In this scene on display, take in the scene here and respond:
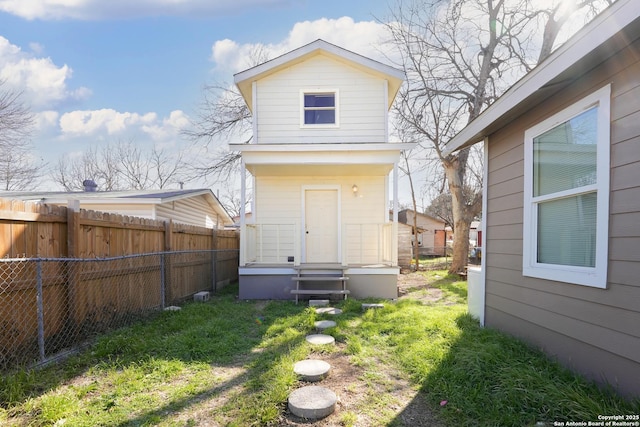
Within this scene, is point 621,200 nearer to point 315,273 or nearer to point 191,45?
point 315,273

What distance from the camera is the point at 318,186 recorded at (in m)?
7.46

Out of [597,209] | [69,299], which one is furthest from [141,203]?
[597,209]

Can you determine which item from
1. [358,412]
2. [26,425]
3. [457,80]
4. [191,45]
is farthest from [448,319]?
[191,45]

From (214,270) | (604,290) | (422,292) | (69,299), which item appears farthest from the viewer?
(214,270)

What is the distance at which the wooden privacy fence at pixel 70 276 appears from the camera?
2750 mm

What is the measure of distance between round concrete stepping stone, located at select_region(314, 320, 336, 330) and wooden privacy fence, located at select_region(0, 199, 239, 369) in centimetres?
264

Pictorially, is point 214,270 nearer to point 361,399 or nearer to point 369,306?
point 369,306

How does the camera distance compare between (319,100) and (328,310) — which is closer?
(328,310)

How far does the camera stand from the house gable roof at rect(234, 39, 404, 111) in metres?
7.16

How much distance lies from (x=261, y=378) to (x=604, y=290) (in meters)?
2.74

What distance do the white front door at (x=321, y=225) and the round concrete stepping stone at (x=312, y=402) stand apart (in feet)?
16.7

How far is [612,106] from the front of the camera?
215 centimetres

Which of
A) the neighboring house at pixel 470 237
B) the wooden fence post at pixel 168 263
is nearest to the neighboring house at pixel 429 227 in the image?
the neighboring house at pixel 470 237

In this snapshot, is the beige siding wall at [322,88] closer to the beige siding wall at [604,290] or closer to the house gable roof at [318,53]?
the house gable roof at [318,53]
